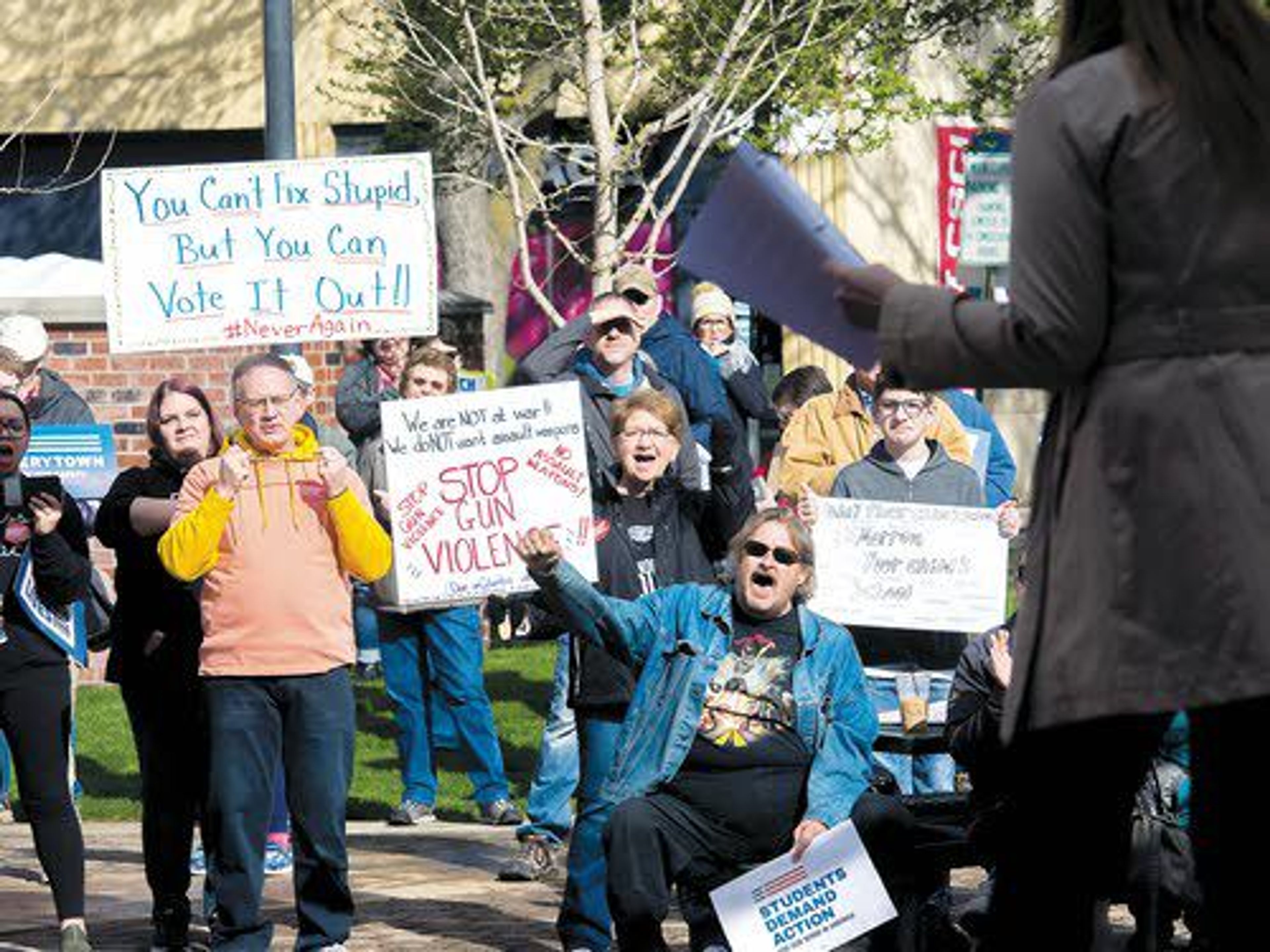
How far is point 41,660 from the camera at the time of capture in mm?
9367

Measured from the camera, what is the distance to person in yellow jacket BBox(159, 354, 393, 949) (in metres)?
8.76

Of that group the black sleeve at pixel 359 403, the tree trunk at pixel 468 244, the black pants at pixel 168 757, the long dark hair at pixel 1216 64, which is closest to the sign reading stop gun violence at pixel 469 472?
the black pants at pixel 168 757

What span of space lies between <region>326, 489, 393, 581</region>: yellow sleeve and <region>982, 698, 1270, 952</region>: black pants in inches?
189

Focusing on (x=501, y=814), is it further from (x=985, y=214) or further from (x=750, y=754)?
(x=985, y=214)

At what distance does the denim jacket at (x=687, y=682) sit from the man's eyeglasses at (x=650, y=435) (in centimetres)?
111

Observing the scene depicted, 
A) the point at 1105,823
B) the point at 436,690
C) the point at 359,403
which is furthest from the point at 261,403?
the point at 1105,823

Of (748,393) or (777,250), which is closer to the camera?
(777,250)

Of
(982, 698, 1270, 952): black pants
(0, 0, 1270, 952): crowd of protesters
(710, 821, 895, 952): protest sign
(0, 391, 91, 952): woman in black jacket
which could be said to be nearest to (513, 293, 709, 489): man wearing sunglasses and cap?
(0, 0, 1270, 952): crowd of protesters

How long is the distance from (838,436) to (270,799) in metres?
3.15

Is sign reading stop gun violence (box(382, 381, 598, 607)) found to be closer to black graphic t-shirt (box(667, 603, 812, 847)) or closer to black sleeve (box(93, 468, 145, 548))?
black sleeve (box(93, 468, 145, 548))

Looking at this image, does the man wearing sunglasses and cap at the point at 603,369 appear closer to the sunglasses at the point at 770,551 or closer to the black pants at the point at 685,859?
the sunglasses at the point at 770,551

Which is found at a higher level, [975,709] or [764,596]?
[764,596]

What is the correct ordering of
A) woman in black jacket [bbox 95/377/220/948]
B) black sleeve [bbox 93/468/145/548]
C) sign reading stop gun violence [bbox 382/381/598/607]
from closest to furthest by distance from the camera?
woman in black jacket [bbox 95/377/220/948] → black sleeve [bbox 93/468/145/548] → sign reading stop gun violence [bbox 382/381/598/607]

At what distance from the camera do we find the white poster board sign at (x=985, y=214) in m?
17.5
